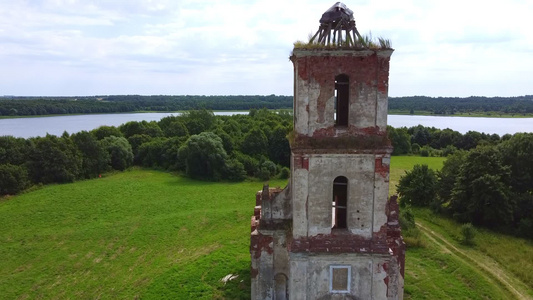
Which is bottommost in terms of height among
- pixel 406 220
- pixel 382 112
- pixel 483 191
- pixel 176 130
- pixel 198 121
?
pixel 406 220

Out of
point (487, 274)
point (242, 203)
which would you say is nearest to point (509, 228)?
point (487, 274)

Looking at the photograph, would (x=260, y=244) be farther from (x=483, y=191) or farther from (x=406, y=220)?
(x=483, y=191)

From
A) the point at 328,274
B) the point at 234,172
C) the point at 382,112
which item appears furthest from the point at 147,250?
the point at 234,172

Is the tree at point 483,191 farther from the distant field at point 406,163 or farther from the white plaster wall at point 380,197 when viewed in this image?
the white plaster wall at point 380,197

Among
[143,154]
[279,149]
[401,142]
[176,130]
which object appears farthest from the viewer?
[401,142]

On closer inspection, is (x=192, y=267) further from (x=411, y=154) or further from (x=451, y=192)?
(x=411, y=154)

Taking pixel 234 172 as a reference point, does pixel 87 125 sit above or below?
above
